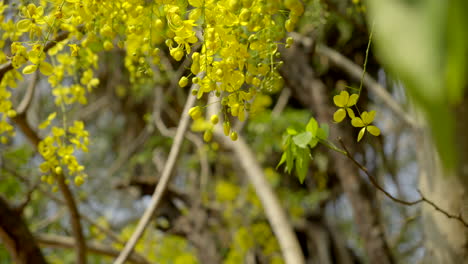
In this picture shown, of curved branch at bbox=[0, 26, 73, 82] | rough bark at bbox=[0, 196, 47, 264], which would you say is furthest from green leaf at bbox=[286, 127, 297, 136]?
rough bark at bbox=[0, 196, 47, 264]

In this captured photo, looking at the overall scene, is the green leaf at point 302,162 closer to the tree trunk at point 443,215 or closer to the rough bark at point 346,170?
the tree trunk at point 443,215

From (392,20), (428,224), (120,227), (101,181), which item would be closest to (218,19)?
(392,20)

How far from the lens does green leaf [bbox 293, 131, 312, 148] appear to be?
857mm

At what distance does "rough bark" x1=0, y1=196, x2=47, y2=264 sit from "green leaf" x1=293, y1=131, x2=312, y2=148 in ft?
2.98

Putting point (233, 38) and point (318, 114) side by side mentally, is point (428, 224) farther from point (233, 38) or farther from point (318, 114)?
point (318, 114)

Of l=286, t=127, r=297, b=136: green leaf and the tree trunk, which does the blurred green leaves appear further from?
the tree trunk

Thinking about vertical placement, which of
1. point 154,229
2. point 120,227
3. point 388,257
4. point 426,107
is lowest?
point 120,227

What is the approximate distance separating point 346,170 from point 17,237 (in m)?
1.48

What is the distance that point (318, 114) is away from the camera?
2381 mm

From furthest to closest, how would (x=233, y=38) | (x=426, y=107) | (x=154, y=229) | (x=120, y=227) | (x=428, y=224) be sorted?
(x=120, y=227), (x=154, y=229), (x=428, y=224), (x=233, y=38), (x=426, y=107)

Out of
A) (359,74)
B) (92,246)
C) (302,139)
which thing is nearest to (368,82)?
(359,74)

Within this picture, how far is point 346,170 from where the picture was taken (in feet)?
7.45

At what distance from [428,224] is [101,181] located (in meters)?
2.62

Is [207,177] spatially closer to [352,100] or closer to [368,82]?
[368,82]
